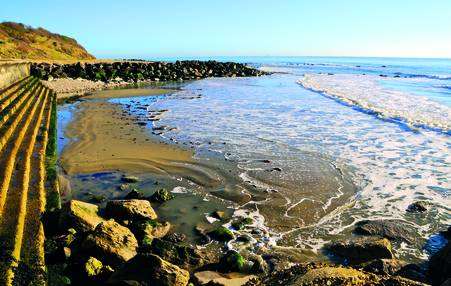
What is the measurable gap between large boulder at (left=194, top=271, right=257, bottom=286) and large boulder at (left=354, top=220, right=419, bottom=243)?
2.67 m

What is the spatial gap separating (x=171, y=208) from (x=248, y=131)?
25.5 ft

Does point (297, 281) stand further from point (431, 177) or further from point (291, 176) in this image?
point (431, 177)

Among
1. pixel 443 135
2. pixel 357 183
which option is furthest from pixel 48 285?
pixel 443 135

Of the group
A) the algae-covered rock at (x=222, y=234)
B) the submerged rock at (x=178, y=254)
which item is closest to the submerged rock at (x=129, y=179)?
the algae-covered rock at (x=222, y=234)

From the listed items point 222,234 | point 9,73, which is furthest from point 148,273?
point 9,73

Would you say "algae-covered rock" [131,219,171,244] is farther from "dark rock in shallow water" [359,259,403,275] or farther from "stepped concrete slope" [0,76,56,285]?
"dark rock in shallow water" [359,259,403,275]

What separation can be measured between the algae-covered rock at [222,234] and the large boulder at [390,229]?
7.49 ft

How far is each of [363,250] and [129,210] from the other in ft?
13.0

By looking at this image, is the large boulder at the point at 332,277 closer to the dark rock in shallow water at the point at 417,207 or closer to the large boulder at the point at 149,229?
the large boulder at the point at 149,229

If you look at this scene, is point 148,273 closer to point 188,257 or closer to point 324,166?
point 188,257

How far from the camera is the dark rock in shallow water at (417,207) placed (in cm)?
799

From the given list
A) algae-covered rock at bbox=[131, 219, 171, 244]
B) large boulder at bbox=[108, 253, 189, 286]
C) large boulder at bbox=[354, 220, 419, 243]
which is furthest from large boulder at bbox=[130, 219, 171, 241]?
large boulder at bbox=[354, 220, 419, 243]

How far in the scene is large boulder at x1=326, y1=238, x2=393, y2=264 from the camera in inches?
239

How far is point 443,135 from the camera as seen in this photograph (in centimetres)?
1523
